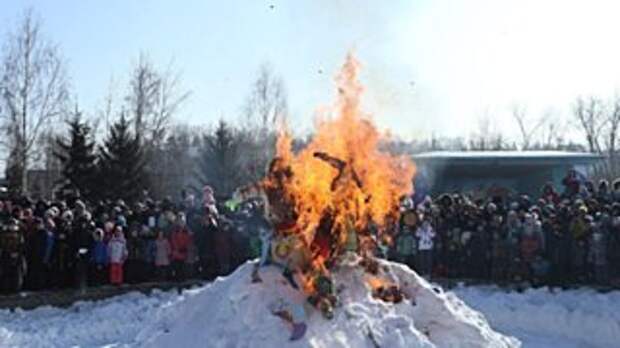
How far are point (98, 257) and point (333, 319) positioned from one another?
10.3 meters

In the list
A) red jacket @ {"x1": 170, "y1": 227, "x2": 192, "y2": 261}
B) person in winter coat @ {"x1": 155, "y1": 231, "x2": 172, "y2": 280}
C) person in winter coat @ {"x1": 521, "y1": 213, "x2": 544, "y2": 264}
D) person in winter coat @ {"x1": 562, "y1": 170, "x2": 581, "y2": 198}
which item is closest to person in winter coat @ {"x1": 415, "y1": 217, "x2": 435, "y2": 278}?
person in winter coat @ {"x1": 521, "y1": 213, "x2": 544, "y2": 264}

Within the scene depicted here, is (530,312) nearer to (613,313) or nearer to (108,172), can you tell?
(613,313)

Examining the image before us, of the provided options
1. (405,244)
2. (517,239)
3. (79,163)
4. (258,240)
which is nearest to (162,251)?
(258,240)

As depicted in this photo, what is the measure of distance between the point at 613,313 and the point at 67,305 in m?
10.5

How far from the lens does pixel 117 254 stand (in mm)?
20234

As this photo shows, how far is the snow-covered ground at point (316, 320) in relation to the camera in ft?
35.9

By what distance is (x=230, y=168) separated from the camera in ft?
178

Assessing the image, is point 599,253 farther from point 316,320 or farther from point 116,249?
point 316,320

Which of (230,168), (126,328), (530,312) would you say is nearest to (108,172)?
(126,328)

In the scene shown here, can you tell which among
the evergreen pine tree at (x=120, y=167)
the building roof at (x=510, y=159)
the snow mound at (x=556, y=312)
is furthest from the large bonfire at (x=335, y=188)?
the evergreen pine tree at (x=120, y=167)

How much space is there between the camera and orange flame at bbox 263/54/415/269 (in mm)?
11602

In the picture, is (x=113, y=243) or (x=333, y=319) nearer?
(x=333, y=319)

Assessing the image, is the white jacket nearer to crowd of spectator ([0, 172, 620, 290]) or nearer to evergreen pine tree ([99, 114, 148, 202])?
crowd of spectator ([0, 172, 620, 290])

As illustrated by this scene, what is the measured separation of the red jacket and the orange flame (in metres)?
8.91
